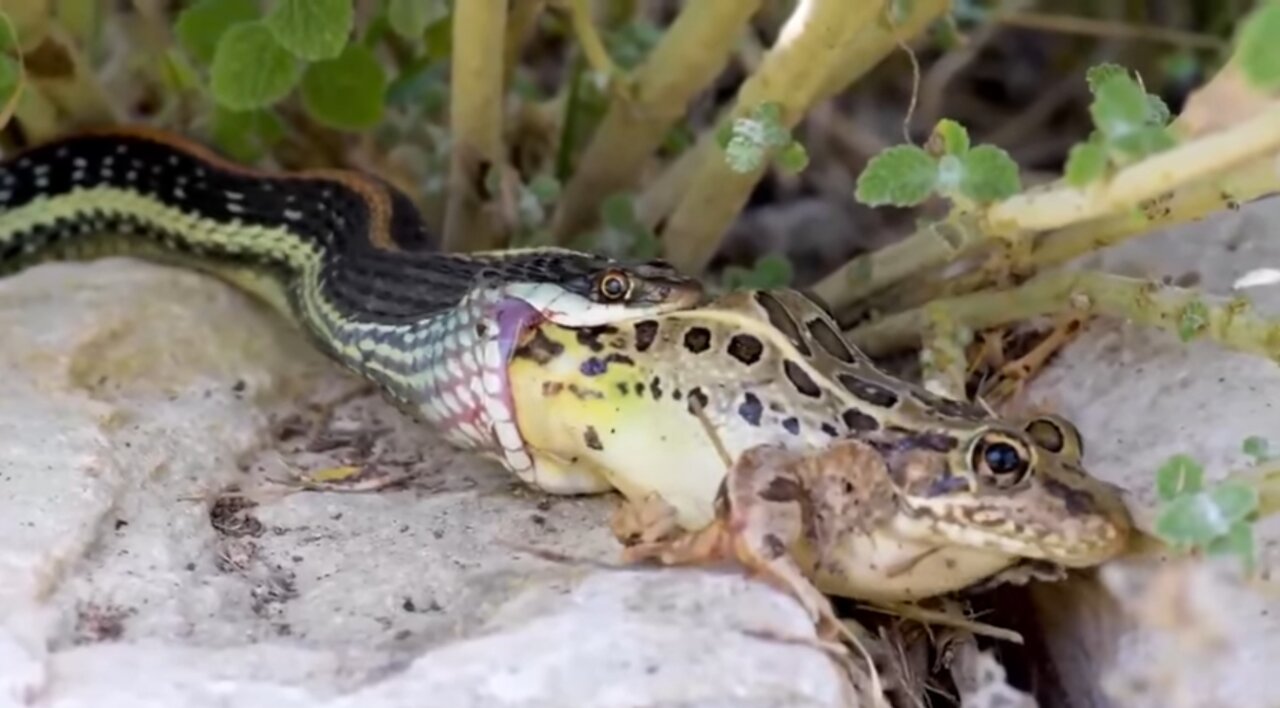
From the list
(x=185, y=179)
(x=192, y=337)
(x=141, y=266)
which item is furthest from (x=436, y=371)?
(x=185, y=179)

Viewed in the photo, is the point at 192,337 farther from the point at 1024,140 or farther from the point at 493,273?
the point at 1024,140

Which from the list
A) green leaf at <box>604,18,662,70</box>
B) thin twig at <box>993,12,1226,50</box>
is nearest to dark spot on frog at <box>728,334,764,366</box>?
green leaf at <box>604,18,662,70</box>

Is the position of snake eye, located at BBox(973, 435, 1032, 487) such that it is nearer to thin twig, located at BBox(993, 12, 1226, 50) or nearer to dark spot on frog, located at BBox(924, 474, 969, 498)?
dark spot on frog, located at BBox(924, 474, 969, 498)

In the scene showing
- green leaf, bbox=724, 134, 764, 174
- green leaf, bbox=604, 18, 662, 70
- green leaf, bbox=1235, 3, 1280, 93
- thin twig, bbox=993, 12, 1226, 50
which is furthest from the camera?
thin twig, bbox=993, 12, 1226, 50

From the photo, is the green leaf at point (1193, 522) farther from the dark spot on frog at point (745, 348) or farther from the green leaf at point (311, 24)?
the green leaf at point (311, 24)

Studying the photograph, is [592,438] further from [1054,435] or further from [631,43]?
[631,43]

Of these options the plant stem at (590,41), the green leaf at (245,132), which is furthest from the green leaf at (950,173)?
the green leaf at (245,132)

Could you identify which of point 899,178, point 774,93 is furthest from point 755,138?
point 899,178
